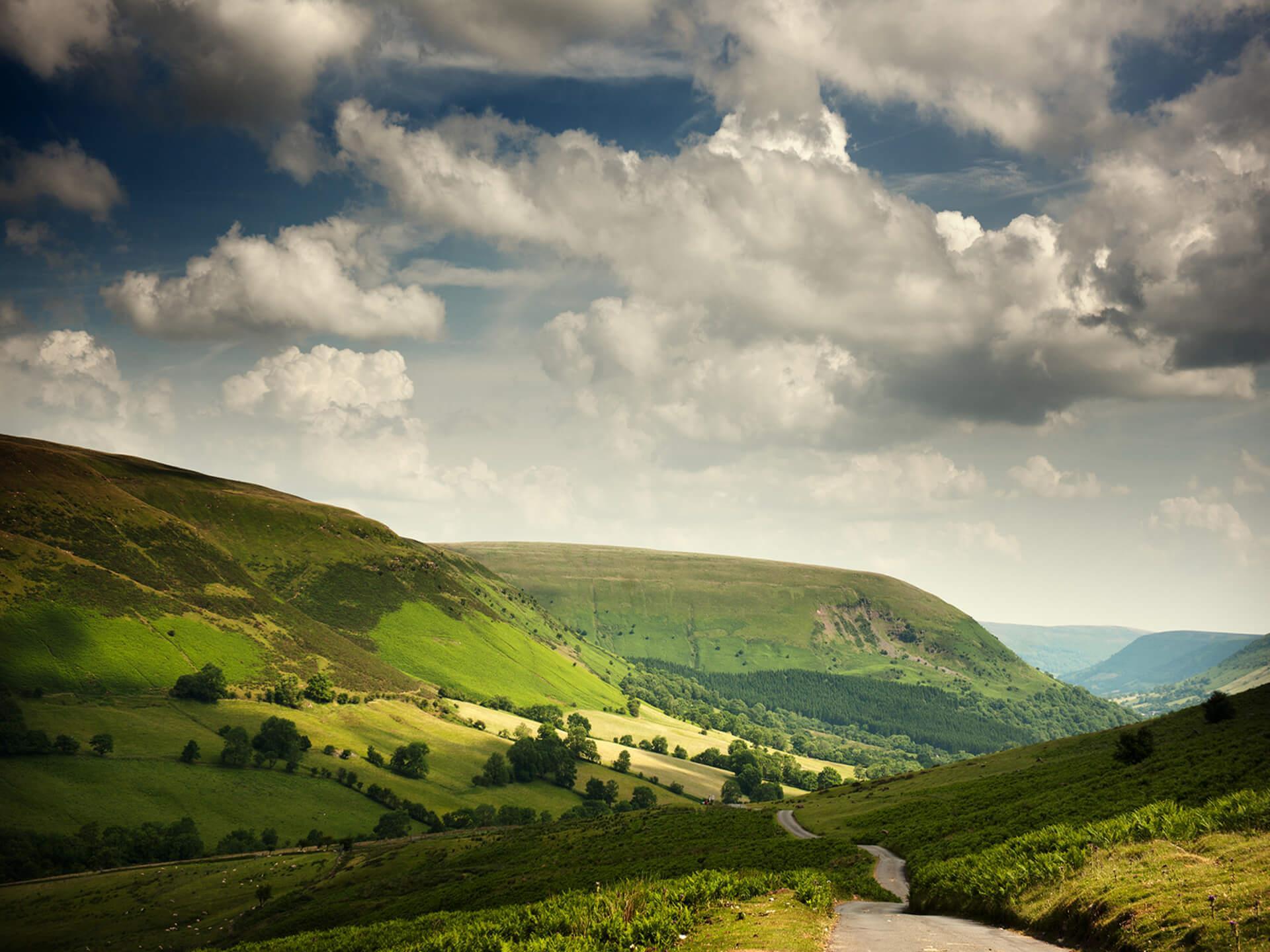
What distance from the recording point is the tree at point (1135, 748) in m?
84.1

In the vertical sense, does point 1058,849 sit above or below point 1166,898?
below

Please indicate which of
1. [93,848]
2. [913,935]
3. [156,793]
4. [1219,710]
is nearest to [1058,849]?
[913,935]

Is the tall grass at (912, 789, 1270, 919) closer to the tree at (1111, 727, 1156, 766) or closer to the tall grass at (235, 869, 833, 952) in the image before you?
the tall grass at (235, 869, 833, 952)

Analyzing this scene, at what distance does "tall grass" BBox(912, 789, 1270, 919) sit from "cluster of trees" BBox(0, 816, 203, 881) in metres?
166

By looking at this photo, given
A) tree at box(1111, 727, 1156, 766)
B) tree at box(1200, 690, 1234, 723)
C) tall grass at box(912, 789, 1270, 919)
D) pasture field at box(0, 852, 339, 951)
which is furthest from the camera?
pasture field at box(0, 852, 339, 951)

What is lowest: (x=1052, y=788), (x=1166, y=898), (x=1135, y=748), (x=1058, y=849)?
(x=1052, y=788)

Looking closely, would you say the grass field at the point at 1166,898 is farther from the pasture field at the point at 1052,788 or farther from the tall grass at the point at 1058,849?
the pasture field at the point at 1052,788

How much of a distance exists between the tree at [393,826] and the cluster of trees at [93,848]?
121 feet

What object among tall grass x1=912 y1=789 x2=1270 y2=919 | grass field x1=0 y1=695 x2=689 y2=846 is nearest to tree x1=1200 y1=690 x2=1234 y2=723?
tall grass x1=912 y1=789 x2=1270 y2=919

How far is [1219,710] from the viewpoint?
9719cm

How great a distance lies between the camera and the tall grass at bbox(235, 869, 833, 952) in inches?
1055

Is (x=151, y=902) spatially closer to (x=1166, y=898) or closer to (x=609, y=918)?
(x=609, y=918)

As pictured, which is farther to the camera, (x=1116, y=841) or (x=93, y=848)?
(x=93, y=848)

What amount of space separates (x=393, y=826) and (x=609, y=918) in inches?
6731
